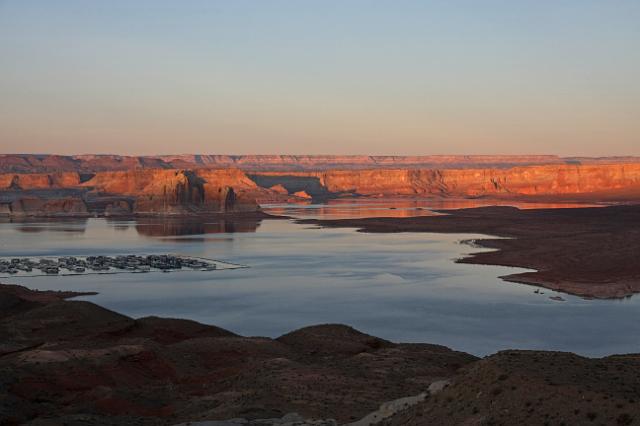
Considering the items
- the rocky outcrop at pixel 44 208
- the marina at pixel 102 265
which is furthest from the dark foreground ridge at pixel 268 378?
the rocky outcrop at pixel 44 208

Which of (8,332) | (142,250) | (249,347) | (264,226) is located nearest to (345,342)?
(249,347)

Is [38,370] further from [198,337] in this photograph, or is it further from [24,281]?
[24,281]

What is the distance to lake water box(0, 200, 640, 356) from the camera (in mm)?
40375

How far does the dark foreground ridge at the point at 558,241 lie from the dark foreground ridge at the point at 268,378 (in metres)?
27.3

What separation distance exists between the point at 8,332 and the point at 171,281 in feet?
80.9

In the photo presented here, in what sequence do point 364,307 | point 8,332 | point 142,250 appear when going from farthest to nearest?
point 142,250 → point 364,307 → point 8,332

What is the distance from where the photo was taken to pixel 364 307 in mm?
48188

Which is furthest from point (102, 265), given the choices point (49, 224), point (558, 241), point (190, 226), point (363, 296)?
point (49, 224)

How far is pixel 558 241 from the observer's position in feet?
279

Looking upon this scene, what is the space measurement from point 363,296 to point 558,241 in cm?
3936

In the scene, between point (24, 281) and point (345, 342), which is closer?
point (345, 342)

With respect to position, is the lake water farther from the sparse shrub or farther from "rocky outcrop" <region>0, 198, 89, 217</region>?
"rocky outcrop" <region>0, 198, 89, 217</region>

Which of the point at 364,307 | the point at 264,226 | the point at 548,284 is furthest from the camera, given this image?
the point at 264,226

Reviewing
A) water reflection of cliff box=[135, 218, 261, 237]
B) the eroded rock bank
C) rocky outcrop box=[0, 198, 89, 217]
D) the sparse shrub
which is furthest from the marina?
rocky outcrop box=[0, 198, 89, 217]
